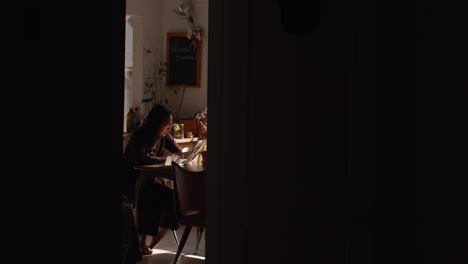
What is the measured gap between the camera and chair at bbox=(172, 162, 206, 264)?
3746 millimetres

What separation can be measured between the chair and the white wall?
2696mm

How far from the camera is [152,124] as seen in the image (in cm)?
453

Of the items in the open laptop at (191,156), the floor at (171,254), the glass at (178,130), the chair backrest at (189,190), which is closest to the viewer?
the chair backrest at (189,190)

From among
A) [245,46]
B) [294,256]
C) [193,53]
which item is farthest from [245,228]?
[193,53]

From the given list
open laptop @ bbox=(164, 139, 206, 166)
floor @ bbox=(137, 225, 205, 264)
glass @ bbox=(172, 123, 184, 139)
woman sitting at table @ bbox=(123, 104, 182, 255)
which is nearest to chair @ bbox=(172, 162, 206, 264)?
floor @ bbox=(137, 225, 205, 264)

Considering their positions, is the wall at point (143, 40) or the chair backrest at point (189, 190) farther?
the wall at point (143, 40)

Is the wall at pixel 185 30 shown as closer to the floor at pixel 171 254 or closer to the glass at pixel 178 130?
the glass at pixel 178 130

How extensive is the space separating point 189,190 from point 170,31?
3348mm

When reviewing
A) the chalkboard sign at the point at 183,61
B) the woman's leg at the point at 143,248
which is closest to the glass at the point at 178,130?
the chalkboard sign at the point at 183,61

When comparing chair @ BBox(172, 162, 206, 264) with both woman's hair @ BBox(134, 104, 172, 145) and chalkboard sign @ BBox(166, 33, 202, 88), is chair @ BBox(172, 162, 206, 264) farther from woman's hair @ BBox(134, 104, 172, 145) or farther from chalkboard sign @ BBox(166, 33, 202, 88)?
chalkboard sign @ BBox(166, 33, 202, 88)

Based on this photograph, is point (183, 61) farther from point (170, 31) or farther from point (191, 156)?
point (191, 156)

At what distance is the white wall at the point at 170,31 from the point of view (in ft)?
20.8

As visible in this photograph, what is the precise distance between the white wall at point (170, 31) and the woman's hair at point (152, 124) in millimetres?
1899

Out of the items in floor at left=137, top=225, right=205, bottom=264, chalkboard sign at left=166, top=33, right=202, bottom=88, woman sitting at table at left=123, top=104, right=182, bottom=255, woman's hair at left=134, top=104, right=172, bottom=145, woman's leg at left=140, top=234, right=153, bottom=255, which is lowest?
floor at left=137, top=225, right=205, bottom=264
